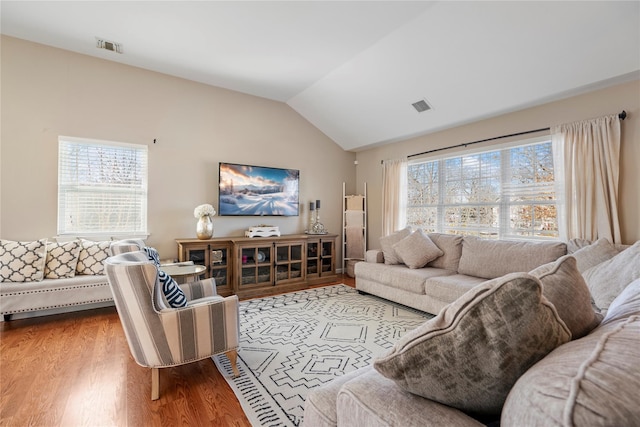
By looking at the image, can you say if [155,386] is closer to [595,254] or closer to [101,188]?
[101,188]

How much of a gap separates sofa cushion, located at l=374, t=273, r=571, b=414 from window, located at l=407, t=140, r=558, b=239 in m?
3.50

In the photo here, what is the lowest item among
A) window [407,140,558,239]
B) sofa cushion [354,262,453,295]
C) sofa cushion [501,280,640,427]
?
sofa cushion [354,262,453,295]

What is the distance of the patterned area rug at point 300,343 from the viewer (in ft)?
6.27

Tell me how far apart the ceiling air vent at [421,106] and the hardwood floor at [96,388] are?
3855mm

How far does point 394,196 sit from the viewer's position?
16.8ft

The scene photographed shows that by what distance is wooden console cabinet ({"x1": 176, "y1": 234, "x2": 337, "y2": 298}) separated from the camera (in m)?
4.05

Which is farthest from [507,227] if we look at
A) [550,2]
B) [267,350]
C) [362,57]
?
[267,350]

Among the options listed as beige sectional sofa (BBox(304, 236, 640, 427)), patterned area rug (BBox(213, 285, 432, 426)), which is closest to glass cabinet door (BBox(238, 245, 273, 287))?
patterned area rug (BBox(213, 285, 432, 426))

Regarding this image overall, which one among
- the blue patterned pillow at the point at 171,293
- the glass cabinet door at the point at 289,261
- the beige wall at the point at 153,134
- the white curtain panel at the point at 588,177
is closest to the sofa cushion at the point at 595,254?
the white curtain panel at the point at 588,177

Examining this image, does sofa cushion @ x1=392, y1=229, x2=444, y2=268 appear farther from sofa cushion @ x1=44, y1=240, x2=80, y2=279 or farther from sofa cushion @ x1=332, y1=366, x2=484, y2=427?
sofa cushion @ x1=44, y1=240, x2=80, y2=279

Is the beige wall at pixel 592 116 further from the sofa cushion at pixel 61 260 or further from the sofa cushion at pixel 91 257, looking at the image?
the sofa cushion at pixel 61 260

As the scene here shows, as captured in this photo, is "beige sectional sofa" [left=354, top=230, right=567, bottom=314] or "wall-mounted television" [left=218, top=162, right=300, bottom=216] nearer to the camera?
"beige sectional sofa" [left=354, top=230, right=567, bottom=314]

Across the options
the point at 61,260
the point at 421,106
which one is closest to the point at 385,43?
the point at 421,106

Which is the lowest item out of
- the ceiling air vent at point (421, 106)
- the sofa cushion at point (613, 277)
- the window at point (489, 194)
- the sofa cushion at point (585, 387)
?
Answer: the sofa cushion at point (613, 277)
